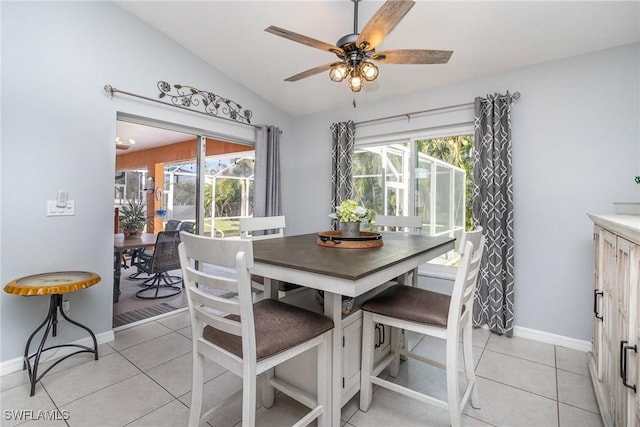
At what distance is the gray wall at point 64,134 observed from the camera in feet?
6.82

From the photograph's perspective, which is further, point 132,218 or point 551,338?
point 132,218

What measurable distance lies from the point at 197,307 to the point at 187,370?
1.13 meters

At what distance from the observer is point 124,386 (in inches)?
76.2

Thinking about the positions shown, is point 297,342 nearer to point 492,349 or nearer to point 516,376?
point 516,376

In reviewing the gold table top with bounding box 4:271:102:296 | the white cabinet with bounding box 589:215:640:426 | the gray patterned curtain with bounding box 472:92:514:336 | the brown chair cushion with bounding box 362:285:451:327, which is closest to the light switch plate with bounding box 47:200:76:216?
the gold table top with bounding box 4:271:102:296

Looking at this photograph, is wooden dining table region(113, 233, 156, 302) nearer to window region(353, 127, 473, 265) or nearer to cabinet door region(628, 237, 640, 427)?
window region(353, 127, 473, 265)

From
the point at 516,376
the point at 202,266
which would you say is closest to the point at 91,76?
the point at 202,266

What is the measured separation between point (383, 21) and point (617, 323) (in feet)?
6.10

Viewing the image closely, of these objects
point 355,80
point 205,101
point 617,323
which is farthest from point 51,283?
point 617,323

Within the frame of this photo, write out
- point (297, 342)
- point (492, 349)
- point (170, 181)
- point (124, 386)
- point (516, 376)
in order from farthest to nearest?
point (170, 181)
point (492, 349)
point (516, 376)
point (124, 386)
point (297, 342)

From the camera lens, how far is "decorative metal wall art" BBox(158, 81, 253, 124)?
9.71 ft

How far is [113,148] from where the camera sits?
2.56m

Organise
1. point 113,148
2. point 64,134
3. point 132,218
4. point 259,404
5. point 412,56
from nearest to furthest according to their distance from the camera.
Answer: point 259,404
point 412,56
point 64,134
point 113,148
point 132,218

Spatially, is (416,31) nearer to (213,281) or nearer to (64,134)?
(213,281)
